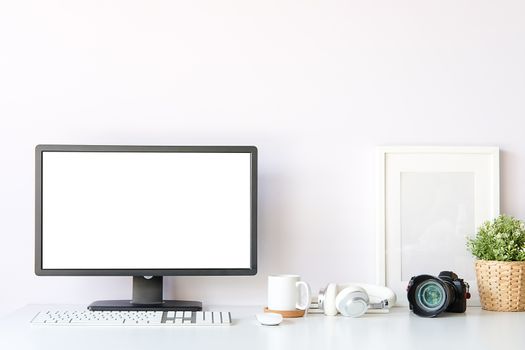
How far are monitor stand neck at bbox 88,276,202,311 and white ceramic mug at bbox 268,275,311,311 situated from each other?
22 cm

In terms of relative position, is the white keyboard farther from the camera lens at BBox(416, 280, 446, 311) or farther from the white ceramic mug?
the camera lens at BBox(416, 280, 446, 311)

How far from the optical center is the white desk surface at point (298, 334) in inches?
67.2

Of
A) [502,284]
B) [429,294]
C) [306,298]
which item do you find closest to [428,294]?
[429,294]

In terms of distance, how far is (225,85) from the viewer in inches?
91.0

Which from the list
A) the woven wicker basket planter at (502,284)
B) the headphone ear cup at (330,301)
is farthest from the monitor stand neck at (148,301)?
the woven wicker basket planter at (502,284)

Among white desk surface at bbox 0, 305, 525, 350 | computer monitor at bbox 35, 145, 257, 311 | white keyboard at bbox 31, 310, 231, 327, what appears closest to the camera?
white desk surface at bbox 0, 305, 525, 350

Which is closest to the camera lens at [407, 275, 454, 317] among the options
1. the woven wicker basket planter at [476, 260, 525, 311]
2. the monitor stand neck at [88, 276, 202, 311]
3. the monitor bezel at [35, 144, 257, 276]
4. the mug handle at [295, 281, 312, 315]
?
the woven wicker basket planter at [476, 260, 525, 311]

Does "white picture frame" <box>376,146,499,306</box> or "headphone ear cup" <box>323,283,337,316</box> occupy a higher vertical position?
"white picture frame" <box>376,146,499,306</box>

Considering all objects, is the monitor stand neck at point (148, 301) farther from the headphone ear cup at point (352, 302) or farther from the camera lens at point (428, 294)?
the camera lens at point (428, 294)

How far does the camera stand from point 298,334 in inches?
72.2

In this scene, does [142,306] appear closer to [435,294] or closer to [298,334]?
[298,334]

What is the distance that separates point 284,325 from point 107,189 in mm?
642

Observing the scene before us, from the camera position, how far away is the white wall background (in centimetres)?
230

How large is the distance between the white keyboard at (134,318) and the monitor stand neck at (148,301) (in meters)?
0.11
